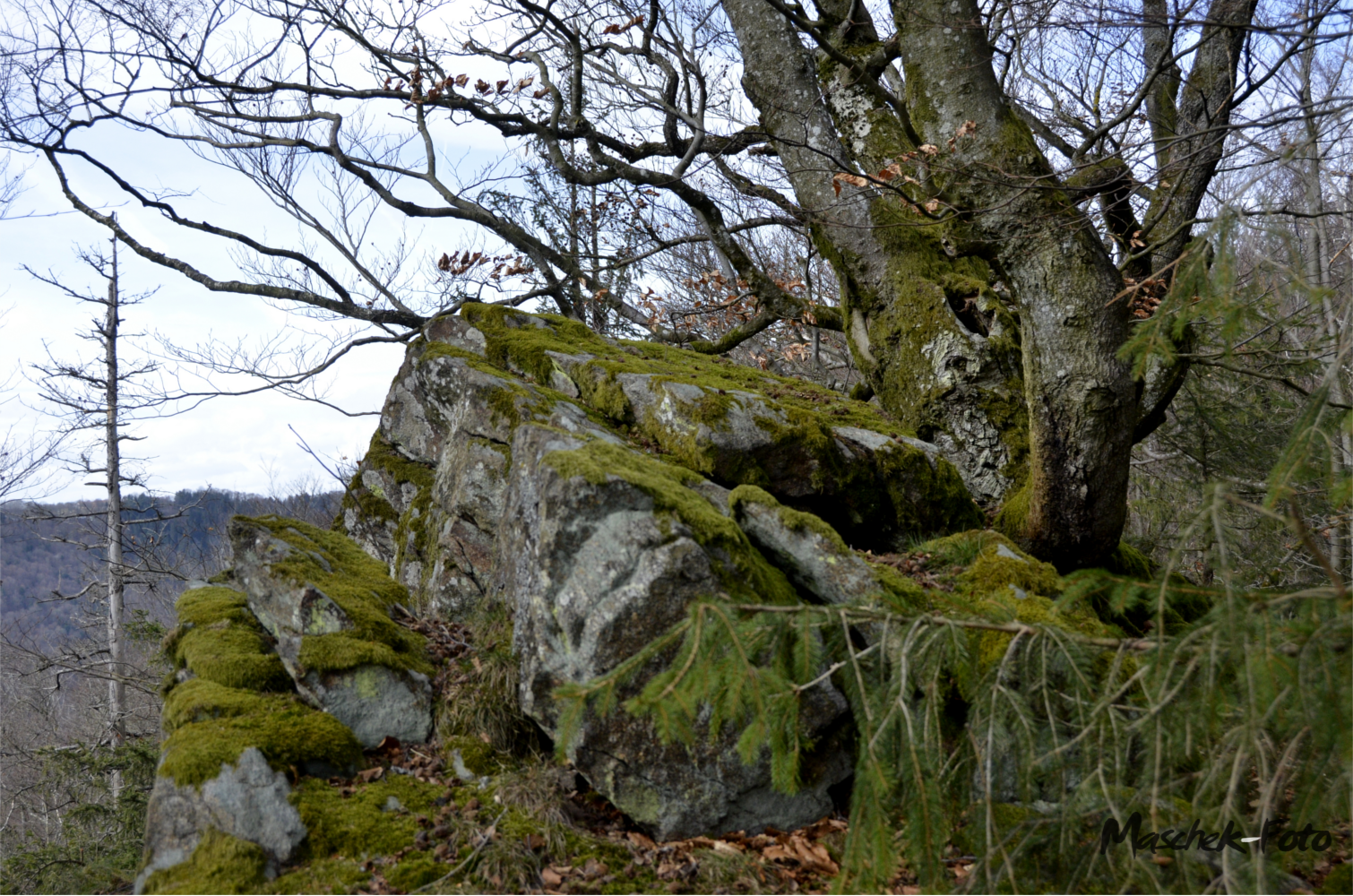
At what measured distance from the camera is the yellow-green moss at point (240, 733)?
11.4ft

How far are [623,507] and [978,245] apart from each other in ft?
10.6

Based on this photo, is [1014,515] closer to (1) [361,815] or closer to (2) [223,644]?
(1) [361,815]

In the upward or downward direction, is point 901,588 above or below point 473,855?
above

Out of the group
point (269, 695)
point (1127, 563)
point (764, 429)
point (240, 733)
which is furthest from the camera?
point (1127, 563)

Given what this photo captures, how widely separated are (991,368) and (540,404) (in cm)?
386

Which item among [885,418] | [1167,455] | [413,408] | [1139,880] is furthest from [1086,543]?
[1167,455]

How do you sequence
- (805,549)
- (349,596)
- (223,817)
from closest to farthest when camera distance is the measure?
(223,817), (805,549), (349,596)

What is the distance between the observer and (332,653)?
426cm

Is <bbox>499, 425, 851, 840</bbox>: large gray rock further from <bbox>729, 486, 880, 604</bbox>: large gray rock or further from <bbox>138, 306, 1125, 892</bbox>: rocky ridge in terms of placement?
<bbox>729, 486, 880, 604</bbox>: large gray rock

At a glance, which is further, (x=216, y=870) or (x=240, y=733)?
(x=240, y=733)

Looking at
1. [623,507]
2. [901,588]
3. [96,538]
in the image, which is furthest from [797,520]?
[96,538]

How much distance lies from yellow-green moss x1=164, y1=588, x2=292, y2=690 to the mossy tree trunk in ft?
15.3

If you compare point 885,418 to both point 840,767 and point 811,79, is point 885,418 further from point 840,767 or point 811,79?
point 840,767

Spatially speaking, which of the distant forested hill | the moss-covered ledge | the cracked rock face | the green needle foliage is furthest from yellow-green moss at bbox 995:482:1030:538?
the distant forested hill
